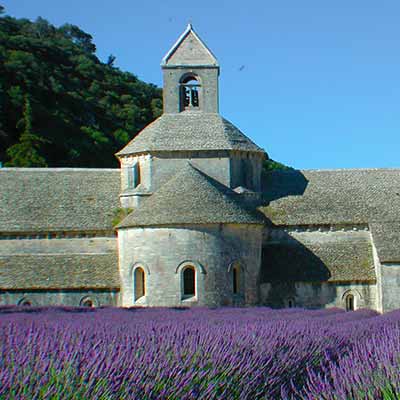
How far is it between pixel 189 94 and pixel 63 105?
43322 millimetres

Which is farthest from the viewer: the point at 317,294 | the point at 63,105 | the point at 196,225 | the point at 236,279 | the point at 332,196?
the point at 63,105

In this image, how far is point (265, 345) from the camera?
1268cm

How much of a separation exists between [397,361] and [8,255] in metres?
30.0

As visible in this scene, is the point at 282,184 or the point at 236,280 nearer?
the point at 236,280

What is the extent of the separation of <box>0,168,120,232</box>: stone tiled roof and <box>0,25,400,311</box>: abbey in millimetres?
65

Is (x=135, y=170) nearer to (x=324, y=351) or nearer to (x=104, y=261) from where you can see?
(x=104, y=261)

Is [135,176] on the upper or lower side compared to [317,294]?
upper

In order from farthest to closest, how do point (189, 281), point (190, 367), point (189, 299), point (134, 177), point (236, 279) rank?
1. point (134, 177)
2. point (236, 279)
3. point (189, 281)
4. point (189, 299)
5. point (190, 367)

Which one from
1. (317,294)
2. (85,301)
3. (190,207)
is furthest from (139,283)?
(317,294)

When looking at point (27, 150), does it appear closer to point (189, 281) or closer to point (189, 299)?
point (189, 281)

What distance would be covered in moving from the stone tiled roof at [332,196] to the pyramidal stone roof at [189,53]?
6.91m

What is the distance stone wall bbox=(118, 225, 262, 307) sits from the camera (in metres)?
32.5

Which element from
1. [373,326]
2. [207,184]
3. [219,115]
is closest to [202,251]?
[207,184]

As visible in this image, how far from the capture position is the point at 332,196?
130 ft
